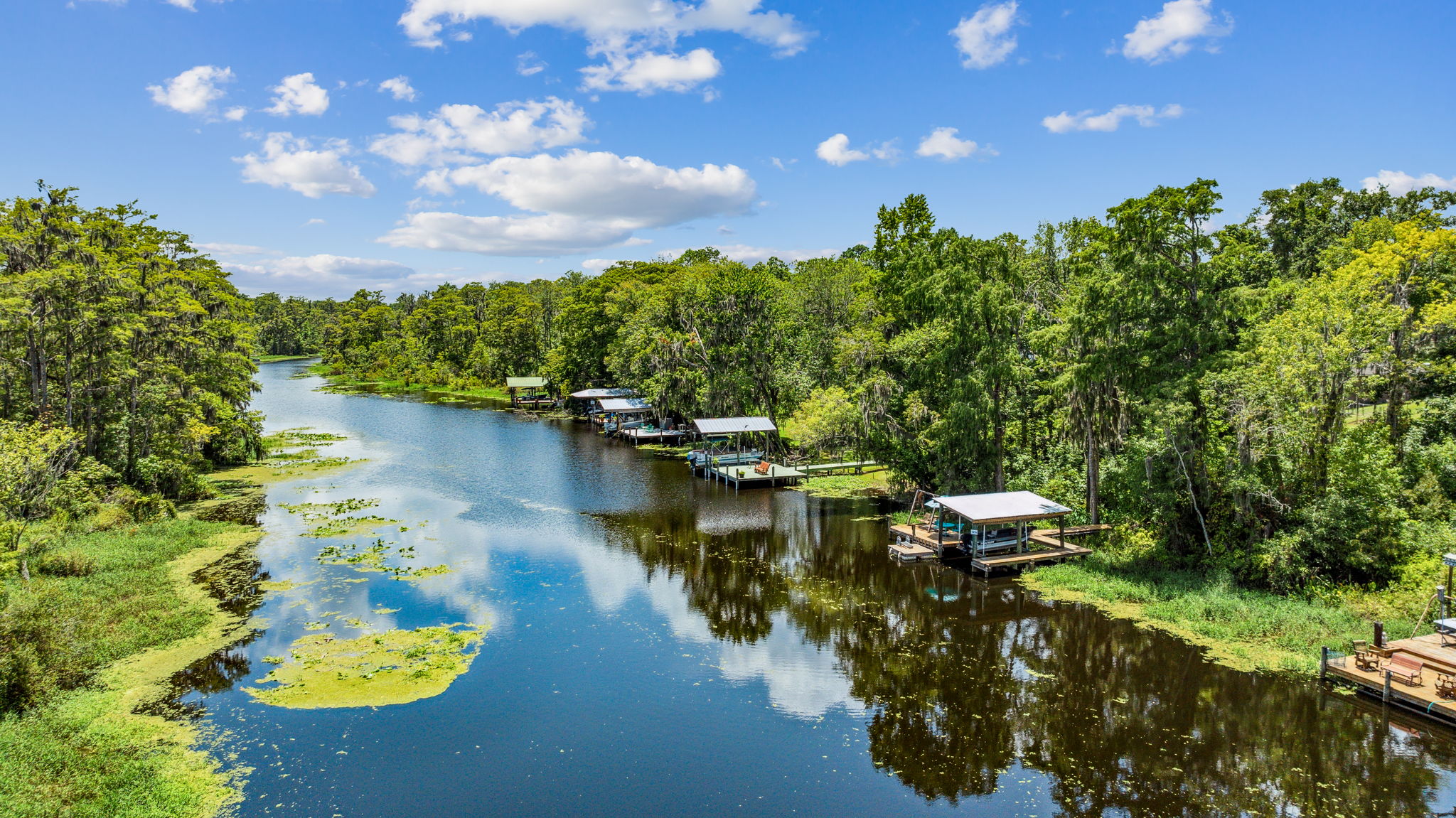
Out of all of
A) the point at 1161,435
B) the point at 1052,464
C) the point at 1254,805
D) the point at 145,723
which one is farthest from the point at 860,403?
the point at 145,723

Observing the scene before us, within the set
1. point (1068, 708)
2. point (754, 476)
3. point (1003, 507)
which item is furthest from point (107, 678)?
point (754, 476)

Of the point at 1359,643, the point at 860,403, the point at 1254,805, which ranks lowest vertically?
the point at 1254,805

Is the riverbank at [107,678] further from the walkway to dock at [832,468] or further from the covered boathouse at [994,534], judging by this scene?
the walkway to dock at [832,468]

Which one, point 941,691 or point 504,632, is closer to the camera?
point 941,691

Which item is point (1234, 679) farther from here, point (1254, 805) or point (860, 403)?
point (860, 403)

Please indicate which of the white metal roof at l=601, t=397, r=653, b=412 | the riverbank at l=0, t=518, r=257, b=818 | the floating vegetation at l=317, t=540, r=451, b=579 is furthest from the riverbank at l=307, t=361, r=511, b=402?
the riverbank at l=0, t=518, r=257, b=818

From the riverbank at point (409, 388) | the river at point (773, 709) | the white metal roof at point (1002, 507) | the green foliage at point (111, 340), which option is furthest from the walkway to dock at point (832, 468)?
the riverbank at point (409, 388)
